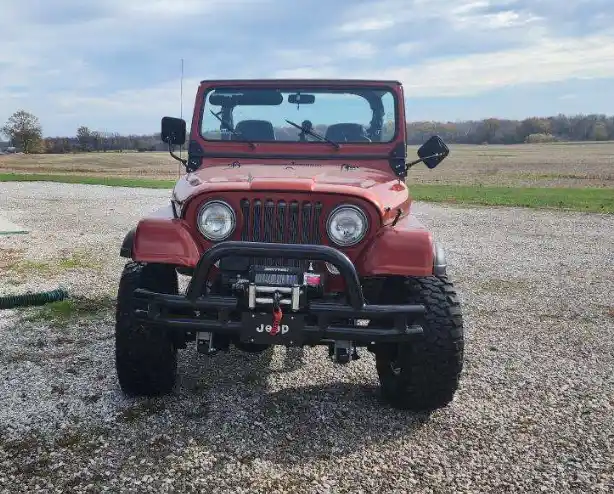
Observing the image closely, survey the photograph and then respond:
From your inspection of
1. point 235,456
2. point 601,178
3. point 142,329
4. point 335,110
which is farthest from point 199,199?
point 601,178

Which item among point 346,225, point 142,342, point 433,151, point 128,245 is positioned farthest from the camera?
point 433,151

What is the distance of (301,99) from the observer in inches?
199

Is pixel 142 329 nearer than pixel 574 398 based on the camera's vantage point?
Yes

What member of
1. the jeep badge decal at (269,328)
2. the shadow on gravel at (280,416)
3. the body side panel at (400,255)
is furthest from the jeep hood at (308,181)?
the shadow on gravel at (280,416)

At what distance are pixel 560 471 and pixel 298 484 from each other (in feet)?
4.45

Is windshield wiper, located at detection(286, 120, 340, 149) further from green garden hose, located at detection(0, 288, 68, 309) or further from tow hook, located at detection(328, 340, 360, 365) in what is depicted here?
green garden hose, located at detection(0, 288, 68, 309)

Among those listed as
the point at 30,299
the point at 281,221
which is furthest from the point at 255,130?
the point at 30,299

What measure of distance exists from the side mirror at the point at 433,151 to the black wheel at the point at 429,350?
143 centimetres

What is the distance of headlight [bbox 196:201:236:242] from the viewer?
356 cm

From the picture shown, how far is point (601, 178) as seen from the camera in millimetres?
28844

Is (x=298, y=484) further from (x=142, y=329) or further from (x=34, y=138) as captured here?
(x=34, y=138)

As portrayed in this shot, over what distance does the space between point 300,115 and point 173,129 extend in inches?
40.9

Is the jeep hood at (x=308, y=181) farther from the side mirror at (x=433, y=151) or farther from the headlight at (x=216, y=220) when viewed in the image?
the side mirror at (x=433, y=151)

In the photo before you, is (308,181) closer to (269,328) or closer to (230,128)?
(269,328)
